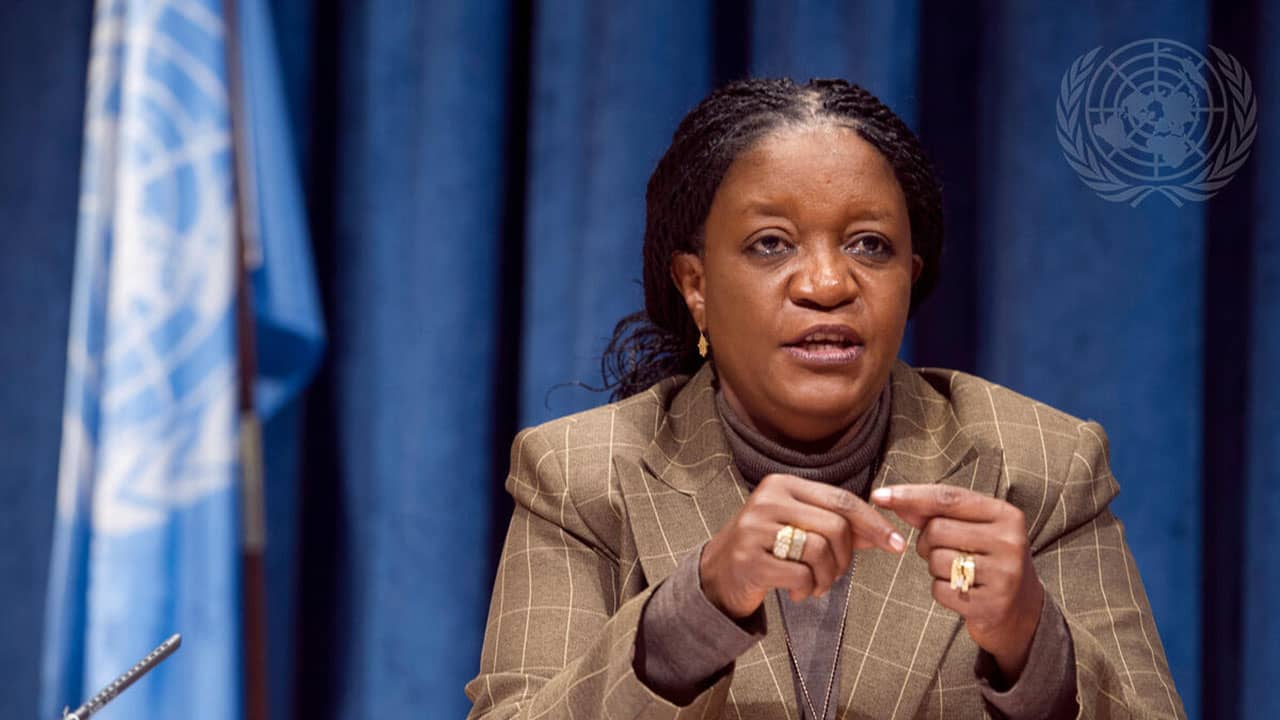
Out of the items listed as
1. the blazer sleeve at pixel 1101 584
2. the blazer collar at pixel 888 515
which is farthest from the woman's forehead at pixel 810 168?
the blazer sleeve at pixel 1101 584

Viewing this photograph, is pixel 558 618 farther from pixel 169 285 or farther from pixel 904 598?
pixel 169 285

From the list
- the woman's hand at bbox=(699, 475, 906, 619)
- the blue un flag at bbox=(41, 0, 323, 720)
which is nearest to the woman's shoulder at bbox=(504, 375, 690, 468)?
the woman's hand at bbox=(699, 475, 906, 619)

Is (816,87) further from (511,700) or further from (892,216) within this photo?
(511,700)

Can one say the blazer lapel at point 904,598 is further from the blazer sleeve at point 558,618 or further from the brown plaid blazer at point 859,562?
the blazer sleeve at point 558,618

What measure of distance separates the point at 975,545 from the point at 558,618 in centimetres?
45

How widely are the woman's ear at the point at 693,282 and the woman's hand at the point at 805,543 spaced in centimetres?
44

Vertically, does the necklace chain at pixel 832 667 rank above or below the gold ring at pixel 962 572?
below

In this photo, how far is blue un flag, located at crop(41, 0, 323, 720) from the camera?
1664 mm

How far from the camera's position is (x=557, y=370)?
6.32 ft

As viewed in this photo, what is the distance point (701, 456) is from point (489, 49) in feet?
2.96

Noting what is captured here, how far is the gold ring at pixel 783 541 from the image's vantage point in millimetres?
998

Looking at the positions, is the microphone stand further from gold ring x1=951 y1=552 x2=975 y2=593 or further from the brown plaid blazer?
gold ring x1=951 y1=552 x2=975 y2=593

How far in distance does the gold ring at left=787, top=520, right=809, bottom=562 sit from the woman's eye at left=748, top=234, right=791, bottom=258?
39cm

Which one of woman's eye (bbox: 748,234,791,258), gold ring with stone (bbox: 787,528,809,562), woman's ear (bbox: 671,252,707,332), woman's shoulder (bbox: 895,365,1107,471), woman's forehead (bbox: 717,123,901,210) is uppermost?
woman's forehead (bbox: 717,123,901,210)
